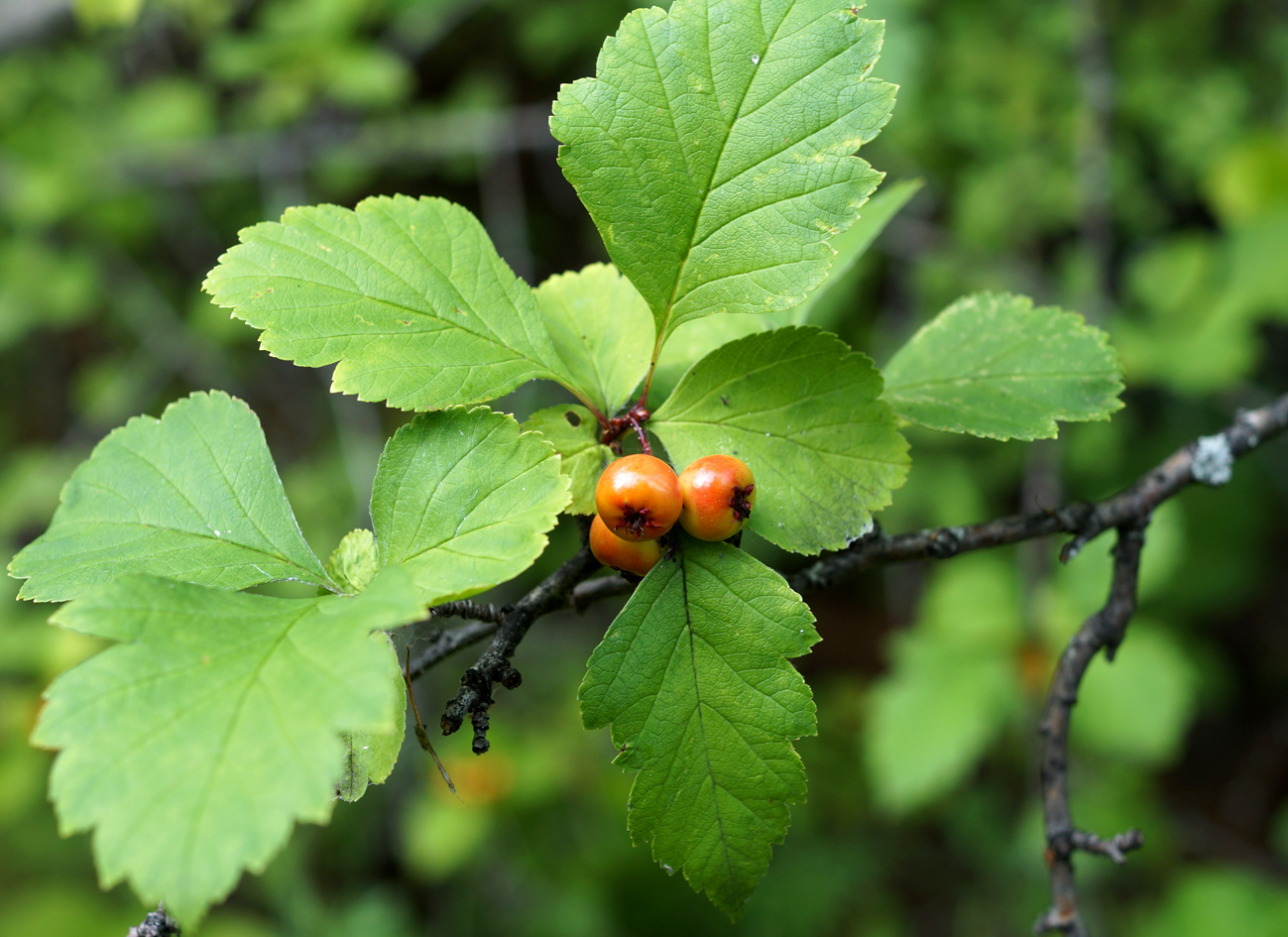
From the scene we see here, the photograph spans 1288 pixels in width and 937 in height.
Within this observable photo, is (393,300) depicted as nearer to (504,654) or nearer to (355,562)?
(355,562)

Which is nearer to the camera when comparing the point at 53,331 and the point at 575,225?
the point at 575,225

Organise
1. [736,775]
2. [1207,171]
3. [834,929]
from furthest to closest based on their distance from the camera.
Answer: [834,929] < [1207,171] < [736,775]

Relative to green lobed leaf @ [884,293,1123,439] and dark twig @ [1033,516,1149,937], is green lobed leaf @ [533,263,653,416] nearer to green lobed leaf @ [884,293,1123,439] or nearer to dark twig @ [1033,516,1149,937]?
green lobed leaf @ [884,293,1123,439]

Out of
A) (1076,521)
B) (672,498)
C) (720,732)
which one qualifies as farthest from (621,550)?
(1076,521)

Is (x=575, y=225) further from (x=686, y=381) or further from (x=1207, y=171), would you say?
(x=686, y=381)

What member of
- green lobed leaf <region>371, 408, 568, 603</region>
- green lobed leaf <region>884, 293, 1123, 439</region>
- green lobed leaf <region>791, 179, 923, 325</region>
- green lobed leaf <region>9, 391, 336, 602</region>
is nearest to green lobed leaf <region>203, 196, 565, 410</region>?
green lobed leaf <region>371, 408, 568, 603</region>

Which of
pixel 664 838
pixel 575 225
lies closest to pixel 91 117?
pixel 575 225
